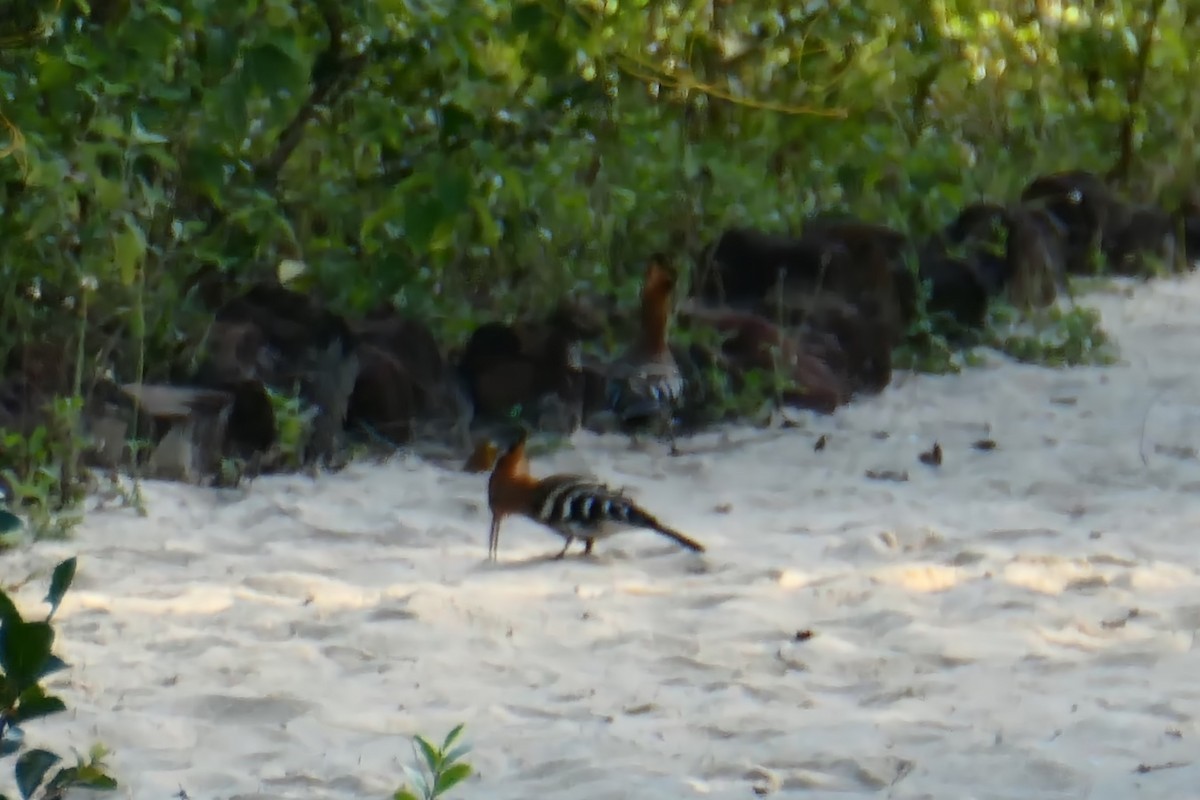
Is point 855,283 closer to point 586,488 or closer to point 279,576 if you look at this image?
point 586,488

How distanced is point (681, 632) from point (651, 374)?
2.29 meters

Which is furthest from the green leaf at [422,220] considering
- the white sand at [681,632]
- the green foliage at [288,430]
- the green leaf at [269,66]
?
the green foliage at [288,430]

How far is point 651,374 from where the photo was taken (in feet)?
21.8

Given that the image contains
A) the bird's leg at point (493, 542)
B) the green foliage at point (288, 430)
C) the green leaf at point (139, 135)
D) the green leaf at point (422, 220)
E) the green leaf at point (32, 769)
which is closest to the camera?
the green leaf at point (32, 769)

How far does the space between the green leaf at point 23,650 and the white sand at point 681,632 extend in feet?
4.05

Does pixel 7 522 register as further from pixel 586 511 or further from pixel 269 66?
pixel 586 511

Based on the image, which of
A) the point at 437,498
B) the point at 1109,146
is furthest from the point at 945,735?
the point at 1109,146

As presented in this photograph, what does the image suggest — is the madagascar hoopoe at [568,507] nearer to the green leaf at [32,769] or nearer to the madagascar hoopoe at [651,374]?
the madagascar hoopoe at [651,374]

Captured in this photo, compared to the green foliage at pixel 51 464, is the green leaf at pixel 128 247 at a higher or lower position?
higher

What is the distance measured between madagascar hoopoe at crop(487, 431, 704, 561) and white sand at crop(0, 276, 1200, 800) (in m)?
0.10

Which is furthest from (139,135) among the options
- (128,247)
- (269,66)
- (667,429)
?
(667,429)

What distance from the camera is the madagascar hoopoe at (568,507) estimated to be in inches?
200

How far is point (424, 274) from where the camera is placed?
725 centimetres

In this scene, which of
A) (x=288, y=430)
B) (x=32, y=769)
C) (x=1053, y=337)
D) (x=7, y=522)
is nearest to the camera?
(x=32, y=769)
